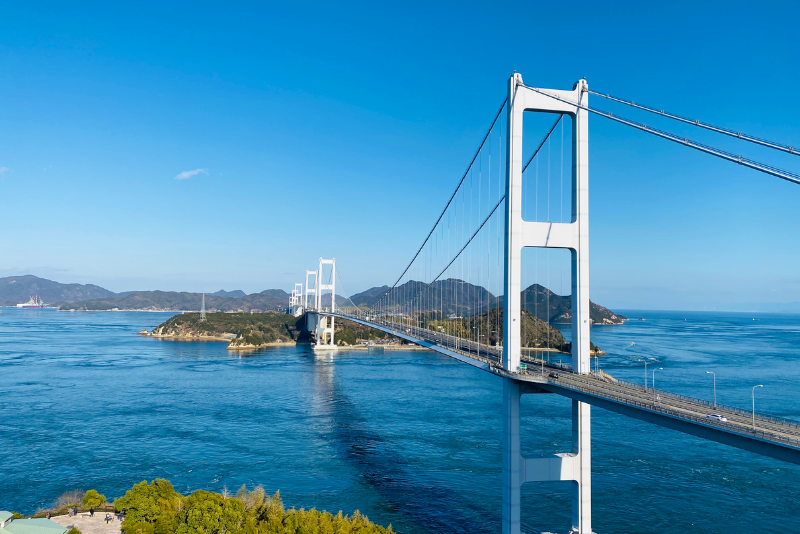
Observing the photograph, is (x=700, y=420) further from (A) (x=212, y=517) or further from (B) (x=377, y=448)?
(B) (x=377, y=448)

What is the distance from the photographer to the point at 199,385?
37.7 m

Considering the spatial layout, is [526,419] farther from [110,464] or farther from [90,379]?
[90,379]

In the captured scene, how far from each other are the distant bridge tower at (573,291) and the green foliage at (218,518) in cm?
371

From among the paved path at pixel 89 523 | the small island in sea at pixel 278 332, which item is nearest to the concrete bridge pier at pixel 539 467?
the paved path at pixel 89 523

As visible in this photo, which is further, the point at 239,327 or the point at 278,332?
the point at 239,327

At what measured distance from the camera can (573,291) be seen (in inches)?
567

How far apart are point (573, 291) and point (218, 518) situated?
10.5 meters

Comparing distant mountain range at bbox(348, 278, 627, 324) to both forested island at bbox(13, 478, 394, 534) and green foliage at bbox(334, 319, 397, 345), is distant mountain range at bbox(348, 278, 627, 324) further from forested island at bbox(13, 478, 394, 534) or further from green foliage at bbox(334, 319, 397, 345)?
forested island at bbox(13, 478, 394, 534)

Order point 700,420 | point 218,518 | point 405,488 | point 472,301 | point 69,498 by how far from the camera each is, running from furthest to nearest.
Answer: point 472,301, point 405,488, point 69,498, point 218,518, point 700,420

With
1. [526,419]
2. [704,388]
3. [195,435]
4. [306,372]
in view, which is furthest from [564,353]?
[195,435]

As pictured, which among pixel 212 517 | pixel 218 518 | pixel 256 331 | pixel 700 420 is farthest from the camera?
pixel 256 331

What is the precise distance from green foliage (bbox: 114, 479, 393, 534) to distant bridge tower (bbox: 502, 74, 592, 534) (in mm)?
3711

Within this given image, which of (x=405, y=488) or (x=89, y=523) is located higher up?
(x=89, y=523)

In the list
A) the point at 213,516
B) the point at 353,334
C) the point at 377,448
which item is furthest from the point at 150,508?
the point at 353,334
